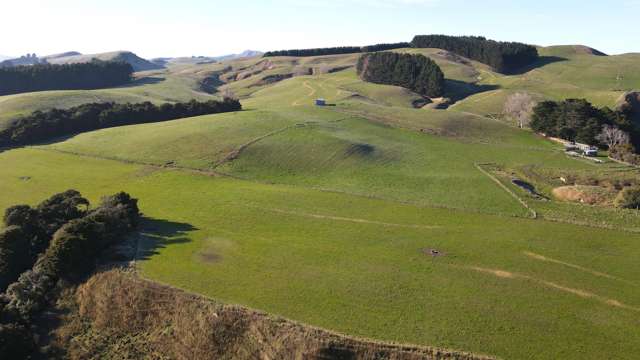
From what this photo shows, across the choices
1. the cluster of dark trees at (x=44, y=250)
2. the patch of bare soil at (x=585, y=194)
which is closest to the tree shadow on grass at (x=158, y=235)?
the cluster of dark trees at (x=44, y=250)

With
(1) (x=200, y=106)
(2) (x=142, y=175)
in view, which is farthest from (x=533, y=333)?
(1) (x=200, y=106)

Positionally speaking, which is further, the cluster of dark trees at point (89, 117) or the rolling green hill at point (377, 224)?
the cluster of dark trees at point (89, 117)

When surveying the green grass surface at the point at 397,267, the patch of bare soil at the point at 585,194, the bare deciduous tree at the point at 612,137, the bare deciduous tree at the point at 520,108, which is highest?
the bare deciduous tree at the point at 520,108

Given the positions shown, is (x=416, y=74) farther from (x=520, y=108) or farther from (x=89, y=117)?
(x=89, y=117)

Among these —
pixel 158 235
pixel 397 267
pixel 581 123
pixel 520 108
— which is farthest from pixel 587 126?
pixel 158 235

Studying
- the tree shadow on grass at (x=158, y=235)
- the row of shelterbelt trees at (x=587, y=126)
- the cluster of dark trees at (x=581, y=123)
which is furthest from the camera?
the cluster of dark trees at (x=581, y=123)

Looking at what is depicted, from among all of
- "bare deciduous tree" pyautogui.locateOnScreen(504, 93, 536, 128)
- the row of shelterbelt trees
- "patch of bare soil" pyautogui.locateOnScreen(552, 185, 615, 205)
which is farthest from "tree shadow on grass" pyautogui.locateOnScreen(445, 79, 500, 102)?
"patch of bare soil" pyautogui.locateOnScreen(552, 185, 615, 205)

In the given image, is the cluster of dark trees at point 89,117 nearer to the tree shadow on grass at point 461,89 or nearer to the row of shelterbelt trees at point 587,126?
the row of shelterbelt trees at point 587,126
